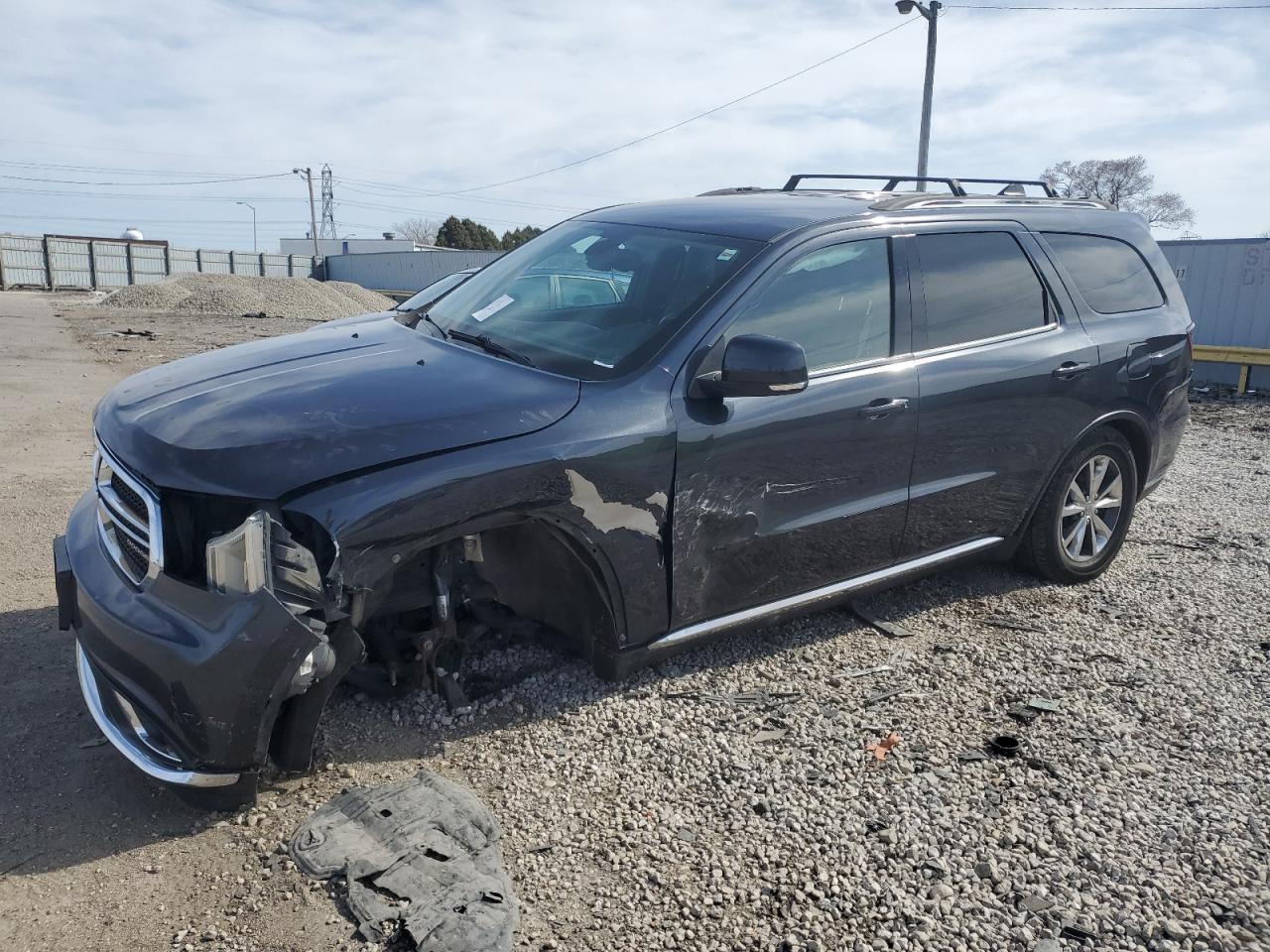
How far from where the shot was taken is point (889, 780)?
3268mm

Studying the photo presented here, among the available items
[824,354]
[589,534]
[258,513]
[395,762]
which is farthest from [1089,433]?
[258,513]

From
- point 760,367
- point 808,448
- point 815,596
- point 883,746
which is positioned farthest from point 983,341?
point 883,746

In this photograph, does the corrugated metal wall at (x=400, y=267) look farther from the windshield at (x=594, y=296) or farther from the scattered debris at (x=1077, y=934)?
the scattered debris at (x=1077, y=934)

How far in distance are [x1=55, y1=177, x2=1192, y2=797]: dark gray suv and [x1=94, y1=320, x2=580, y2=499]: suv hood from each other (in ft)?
0.04

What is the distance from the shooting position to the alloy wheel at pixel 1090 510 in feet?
16.4

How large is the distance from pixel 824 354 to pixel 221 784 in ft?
8.50

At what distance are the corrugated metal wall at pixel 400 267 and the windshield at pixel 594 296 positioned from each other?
3728 centimetres

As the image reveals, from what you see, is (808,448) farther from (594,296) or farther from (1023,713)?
(1023,713)

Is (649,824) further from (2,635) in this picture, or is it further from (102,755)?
(2,635)

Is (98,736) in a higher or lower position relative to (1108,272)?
lower

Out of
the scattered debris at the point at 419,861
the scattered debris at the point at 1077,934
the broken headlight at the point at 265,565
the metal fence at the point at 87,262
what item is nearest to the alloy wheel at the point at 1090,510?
the scattered debris at the point at 1077,934

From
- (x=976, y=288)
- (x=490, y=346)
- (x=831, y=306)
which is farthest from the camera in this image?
(x=976, y=288)

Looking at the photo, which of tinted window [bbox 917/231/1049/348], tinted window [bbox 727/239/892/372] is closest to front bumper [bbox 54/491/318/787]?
tinted window [bbox 727/239/892/372]

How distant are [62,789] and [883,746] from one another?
271cm
